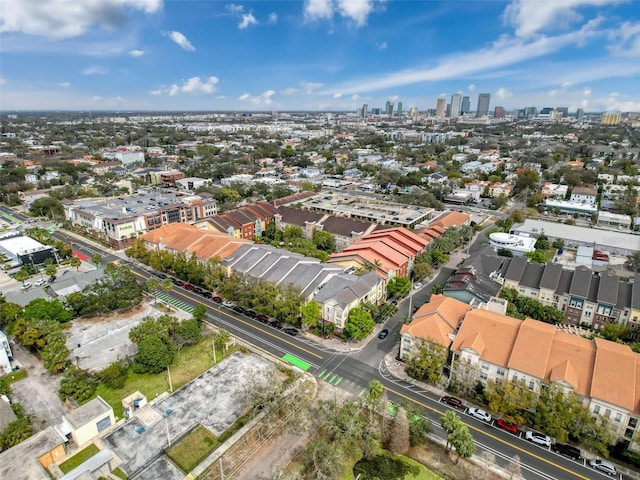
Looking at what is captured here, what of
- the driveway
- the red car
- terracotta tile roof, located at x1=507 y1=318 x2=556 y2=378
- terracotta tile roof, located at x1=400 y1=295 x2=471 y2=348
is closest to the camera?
the red car

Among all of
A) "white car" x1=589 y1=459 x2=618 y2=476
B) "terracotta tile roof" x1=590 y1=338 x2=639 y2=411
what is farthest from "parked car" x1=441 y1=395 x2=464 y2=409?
"terracotta tile roof" x1=590 y1=338 x2=639 y2=411

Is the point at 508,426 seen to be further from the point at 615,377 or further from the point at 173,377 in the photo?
the point at 173,377

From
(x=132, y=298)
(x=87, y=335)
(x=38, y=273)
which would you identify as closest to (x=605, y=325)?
(x=132, y=298)

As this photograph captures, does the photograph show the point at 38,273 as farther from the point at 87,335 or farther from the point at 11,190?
the point at 11,190

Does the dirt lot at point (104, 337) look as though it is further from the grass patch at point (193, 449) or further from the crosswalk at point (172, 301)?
the grass patch at point (193, 449)

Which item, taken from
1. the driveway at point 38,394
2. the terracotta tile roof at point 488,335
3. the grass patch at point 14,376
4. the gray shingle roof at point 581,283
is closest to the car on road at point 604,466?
the terracotta tile roof at point 488,335

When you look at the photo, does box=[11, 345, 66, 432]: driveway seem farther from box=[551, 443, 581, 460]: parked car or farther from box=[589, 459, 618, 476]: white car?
box=[589, 459, 618, 476]: white car
